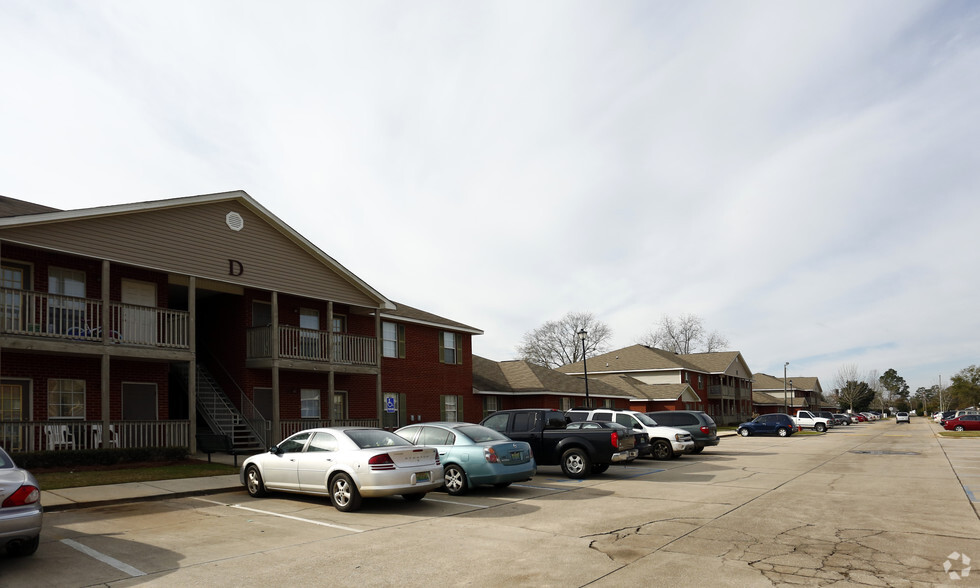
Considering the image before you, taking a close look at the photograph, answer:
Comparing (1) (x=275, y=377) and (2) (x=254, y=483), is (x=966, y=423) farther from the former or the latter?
(2) (x=254, y=483)

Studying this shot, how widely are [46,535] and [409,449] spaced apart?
5336 mm

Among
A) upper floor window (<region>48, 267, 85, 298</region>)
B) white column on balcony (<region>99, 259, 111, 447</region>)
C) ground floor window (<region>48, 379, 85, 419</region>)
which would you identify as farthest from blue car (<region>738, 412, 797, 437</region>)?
upper floor window (<region>48, 267, 85, 298</region>)

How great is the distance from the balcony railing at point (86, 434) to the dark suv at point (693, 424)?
53.5 feet

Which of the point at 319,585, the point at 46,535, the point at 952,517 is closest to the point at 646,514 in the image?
the point at 952,517

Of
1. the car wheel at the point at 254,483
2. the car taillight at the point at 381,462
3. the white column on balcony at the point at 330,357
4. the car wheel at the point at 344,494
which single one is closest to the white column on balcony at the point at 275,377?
the white column on balcony at the point at 330,357

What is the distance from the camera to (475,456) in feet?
44.1

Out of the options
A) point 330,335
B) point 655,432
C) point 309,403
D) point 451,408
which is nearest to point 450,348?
point 451,408

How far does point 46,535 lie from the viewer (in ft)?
31.5

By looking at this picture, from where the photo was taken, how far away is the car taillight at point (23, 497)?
743cm

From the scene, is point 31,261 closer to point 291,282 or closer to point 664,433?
point 291,282

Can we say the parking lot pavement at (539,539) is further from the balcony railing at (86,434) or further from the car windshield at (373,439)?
the balcony railing at (86,434)

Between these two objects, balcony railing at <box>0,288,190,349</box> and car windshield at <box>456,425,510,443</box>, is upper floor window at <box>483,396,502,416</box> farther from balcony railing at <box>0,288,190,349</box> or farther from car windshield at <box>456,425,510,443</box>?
car windshield at <box>456,425,510,443</box>

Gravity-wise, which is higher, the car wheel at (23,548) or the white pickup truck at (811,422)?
the car wheel at (23,548)

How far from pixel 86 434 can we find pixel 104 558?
11794 millimetres
